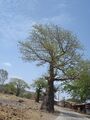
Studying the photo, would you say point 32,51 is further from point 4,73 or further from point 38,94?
point 4,73

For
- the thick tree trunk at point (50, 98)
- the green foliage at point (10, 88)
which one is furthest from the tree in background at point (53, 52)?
the green foliage at point (10, 88)

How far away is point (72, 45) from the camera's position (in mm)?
40719

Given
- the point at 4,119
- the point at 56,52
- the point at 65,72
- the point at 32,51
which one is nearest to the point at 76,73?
the point at 65,72

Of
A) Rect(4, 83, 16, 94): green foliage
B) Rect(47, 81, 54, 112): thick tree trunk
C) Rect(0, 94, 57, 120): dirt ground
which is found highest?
Rect(4, 83, 16, 94): green foliage

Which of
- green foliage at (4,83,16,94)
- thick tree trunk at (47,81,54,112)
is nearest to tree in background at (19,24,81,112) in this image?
thick tree trunk at (47,81,54,112)

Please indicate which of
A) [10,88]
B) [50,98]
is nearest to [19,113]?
[50,98]

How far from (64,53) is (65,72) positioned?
8.87 ft

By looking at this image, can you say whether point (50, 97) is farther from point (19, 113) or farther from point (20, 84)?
point (20, 84)

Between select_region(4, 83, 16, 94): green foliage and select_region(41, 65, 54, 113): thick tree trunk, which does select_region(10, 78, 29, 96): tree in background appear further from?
select_region(41, 65, 54, 113): thick tree trunk

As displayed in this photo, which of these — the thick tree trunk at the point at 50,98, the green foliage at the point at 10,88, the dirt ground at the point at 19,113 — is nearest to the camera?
the dirt ground at the point at 19,113

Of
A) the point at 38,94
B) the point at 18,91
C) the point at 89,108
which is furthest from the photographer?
the point at 18,91

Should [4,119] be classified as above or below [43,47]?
below

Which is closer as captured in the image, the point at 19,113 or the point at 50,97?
the point at 19,113

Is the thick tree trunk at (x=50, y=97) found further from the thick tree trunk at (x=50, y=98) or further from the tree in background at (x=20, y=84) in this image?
the tree in background at (x=20, y=84)
